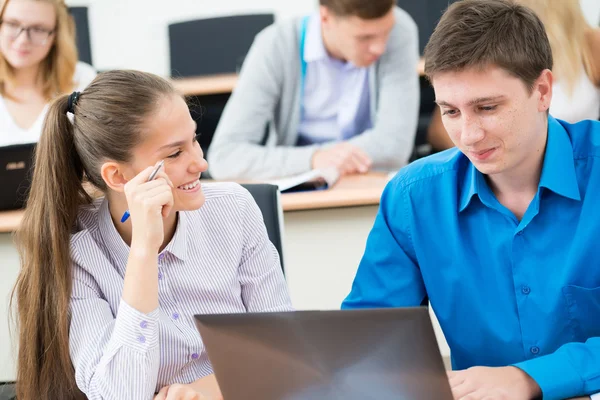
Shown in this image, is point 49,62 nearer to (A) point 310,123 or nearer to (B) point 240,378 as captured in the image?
(A) point 310,123

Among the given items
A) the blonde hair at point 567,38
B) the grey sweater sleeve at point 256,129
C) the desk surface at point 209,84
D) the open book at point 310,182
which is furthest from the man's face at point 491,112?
the desk surface at point 209,84

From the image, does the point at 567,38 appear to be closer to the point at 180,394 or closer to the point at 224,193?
the point at 224,193

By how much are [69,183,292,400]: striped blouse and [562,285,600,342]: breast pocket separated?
49 centimetres

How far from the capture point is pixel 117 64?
527 centimetres

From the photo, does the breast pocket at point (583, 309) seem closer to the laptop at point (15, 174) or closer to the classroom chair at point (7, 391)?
the classroom chair at point (7, 391)

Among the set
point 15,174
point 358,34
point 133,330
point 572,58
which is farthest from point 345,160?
point 133,330

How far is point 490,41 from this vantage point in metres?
1.24

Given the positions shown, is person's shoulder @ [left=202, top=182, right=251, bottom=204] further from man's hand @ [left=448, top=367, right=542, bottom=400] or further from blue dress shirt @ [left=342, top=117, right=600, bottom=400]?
man's hand @ [left=448, top=367, right=542, bottom=400]

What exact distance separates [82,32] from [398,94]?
6.49 ft

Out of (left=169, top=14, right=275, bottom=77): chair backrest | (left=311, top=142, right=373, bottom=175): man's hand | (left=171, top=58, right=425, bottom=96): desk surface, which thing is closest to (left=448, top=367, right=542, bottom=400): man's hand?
(left=311, top=142, right=373, bottom=175): man's hand

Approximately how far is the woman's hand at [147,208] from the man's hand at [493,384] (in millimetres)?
497

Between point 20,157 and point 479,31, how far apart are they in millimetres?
1479

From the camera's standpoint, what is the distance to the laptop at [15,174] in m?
2.29

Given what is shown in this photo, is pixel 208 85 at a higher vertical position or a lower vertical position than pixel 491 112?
lower
